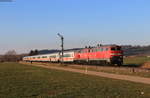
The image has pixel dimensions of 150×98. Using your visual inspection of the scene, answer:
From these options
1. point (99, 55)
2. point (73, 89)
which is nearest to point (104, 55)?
point (99, 55)

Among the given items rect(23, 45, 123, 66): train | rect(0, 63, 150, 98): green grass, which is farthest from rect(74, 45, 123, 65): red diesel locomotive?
rect(0, 63, 150, 98): green grass

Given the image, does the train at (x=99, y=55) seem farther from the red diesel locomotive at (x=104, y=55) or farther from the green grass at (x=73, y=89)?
the green grass at (x=73, y=89)

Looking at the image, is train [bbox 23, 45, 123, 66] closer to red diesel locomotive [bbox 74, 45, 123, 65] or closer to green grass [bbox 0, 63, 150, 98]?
red diesel locomotive [bbox 74, 45, 123, 65]

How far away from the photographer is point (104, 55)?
43.1m

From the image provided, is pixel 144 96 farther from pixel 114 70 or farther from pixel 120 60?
pixel 120 60

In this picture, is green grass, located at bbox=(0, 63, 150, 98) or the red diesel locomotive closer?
green grass, located at bbox=(0, 63, 150, 98)

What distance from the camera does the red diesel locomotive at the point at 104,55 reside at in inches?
1618

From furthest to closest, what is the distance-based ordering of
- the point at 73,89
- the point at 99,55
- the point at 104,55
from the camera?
the point at 99,55 → the point at 104,55 → the point at 73,89

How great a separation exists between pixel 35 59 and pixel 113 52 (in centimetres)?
8152

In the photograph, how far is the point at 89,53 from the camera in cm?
5109

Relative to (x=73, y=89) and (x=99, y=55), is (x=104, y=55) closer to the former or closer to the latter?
(x=99, y=55)

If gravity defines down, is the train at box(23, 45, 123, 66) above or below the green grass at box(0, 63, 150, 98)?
above

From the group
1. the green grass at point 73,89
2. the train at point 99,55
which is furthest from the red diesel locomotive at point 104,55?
the green grass at point 73,89

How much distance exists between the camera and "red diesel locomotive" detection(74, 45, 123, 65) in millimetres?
41094
